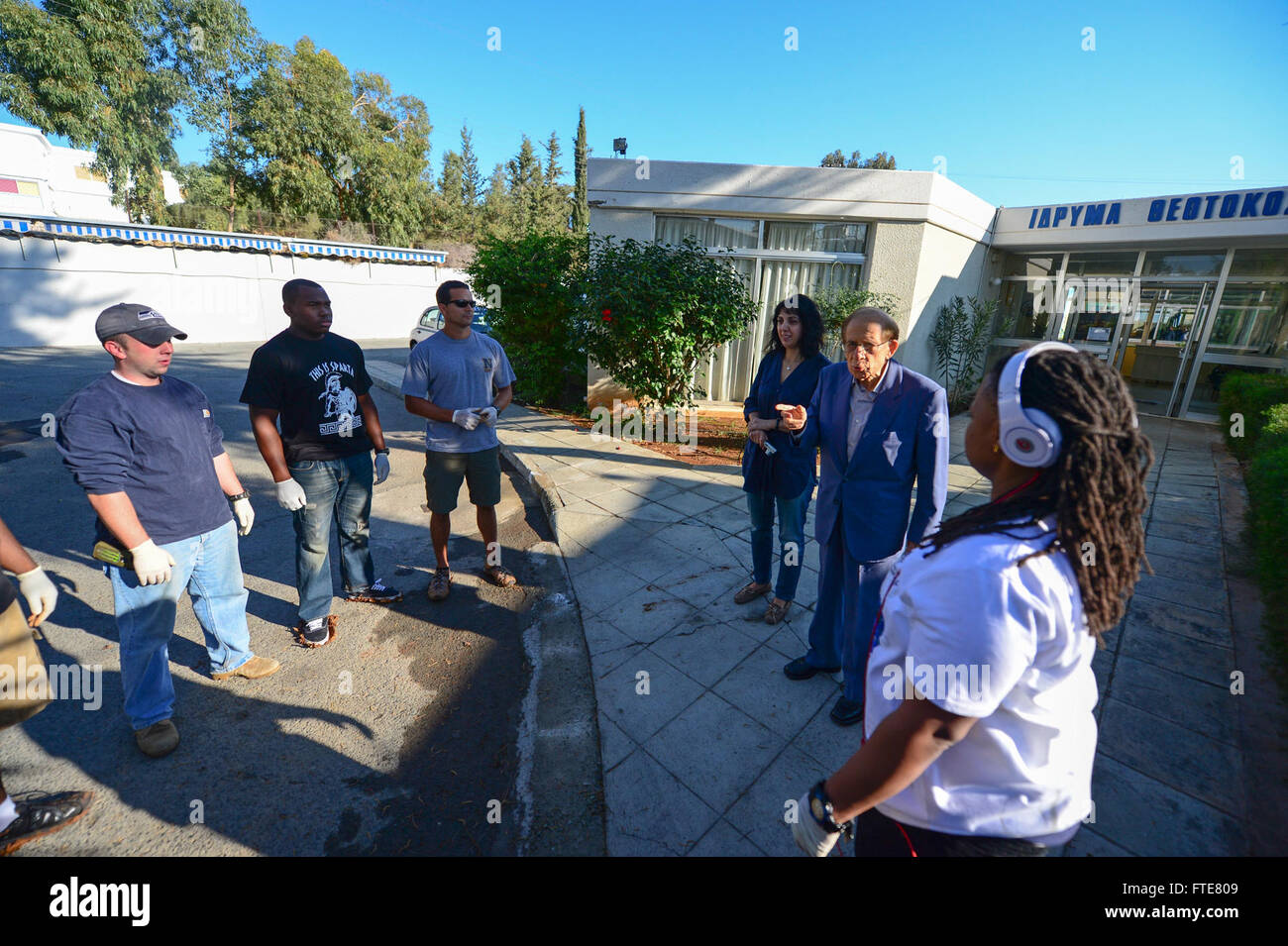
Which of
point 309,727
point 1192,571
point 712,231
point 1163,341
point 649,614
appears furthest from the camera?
point 1163,341

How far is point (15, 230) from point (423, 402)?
23.0 m

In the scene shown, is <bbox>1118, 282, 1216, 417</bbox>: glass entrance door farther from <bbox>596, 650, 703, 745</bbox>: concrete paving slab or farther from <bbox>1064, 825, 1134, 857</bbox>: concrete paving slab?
<bbox>596, 650, 703, 745</bbox>: concrete paving slab

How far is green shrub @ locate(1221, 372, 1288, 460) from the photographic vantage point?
661 centimetres

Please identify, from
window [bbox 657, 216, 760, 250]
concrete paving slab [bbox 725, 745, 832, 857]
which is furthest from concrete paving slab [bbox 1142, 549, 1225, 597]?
window [bbox 657, 216, 760, 250]

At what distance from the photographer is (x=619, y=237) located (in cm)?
879

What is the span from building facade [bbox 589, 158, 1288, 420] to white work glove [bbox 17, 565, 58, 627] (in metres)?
7.22

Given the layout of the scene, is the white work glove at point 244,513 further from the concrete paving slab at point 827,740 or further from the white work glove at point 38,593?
the concrete paving slab at point 827,740

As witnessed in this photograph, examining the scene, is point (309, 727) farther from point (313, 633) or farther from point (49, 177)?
point (49, 177)

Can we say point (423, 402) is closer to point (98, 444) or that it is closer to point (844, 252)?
point (98, 444)

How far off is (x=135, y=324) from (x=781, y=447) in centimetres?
327

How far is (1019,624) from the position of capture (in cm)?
101

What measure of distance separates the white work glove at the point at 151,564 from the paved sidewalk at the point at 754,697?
7.04 ft

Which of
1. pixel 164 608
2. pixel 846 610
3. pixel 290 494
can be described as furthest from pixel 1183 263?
pixel 164 608
